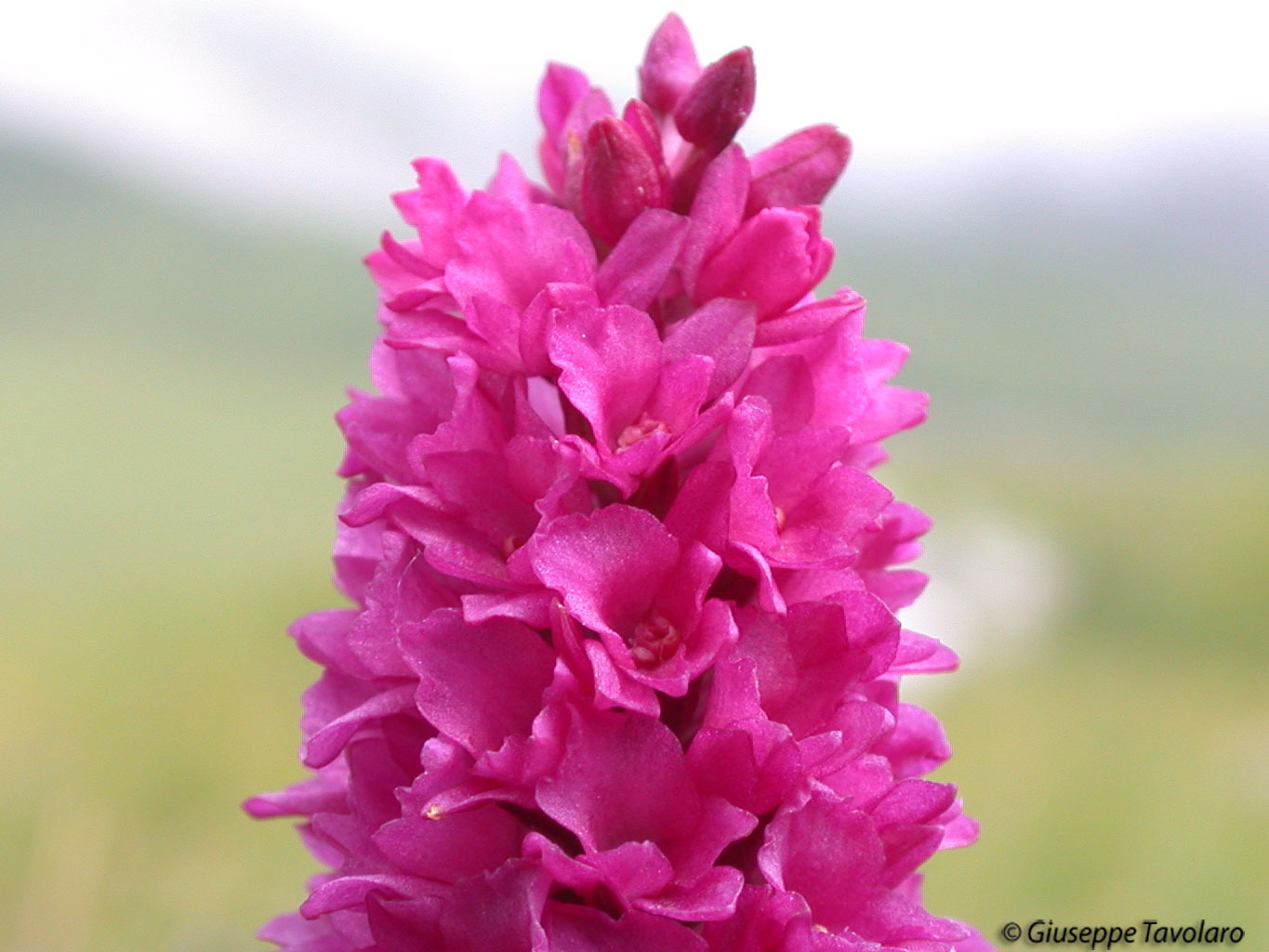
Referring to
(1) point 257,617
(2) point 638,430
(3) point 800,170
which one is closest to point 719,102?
(3) point 800,170

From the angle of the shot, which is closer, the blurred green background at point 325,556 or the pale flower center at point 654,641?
the pale flower center at point 654,641

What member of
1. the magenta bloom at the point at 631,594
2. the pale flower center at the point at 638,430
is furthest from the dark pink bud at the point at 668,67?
the pale flower center at the point at 638,430

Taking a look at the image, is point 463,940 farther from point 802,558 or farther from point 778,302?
point 778,302

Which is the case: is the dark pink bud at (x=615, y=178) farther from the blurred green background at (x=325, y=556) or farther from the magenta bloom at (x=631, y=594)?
the blurred green background at (x=325, y=556)

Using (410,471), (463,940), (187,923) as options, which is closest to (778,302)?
(410,471)

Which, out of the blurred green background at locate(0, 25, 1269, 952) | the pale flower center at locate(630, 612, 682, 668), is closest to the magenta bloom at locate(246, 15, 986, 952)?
the pale flower center at locate(630, 612, 682, 668)

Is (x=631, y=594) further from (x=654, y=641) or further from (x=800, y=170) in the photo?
(x=800, y=170)
